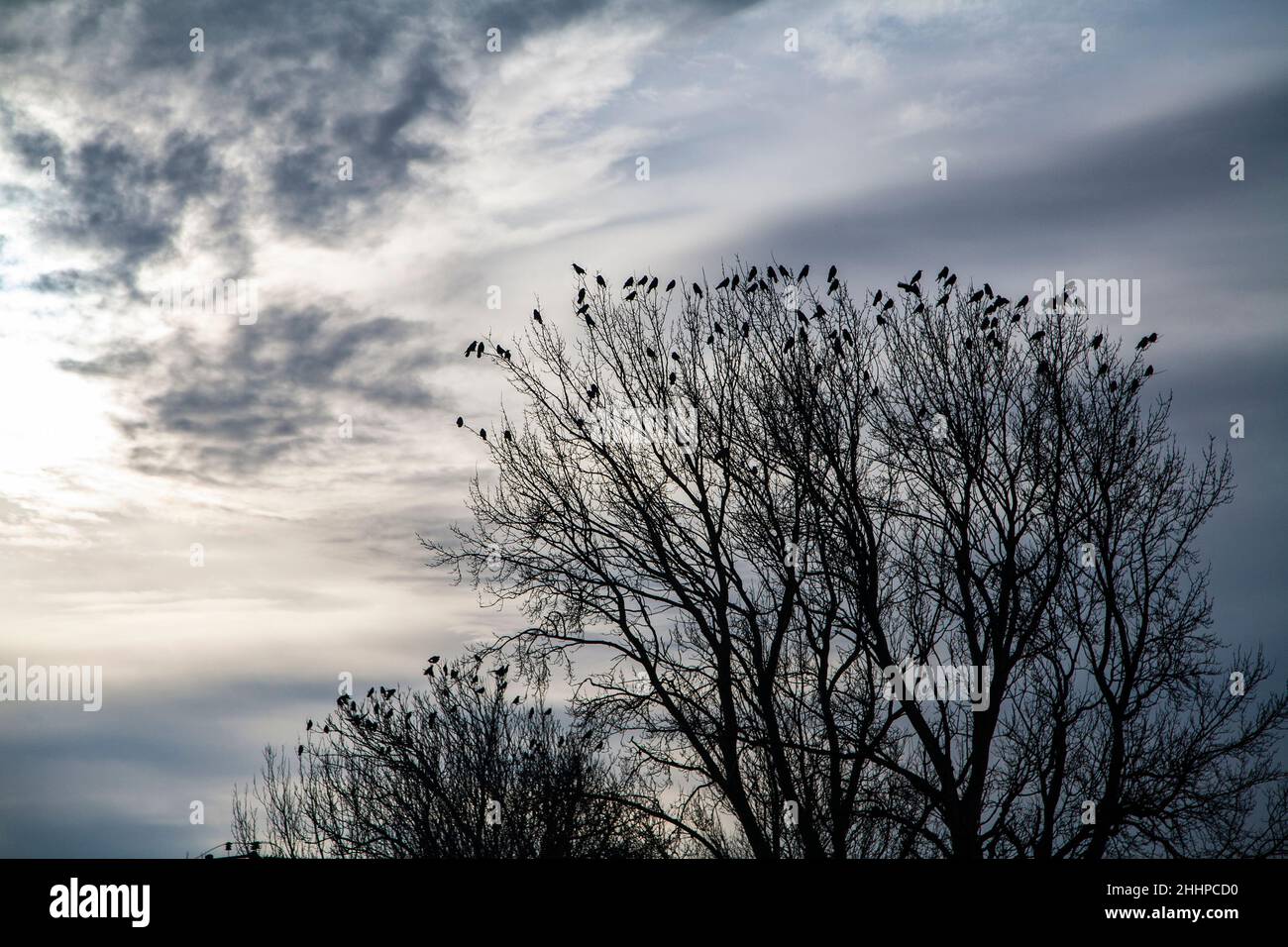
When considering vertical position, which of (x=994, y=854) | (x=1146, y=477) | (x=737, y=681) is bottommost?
(x=994, y=854)

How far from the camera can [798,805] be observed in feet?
56.7

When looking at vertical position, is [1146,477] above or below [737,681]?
above
